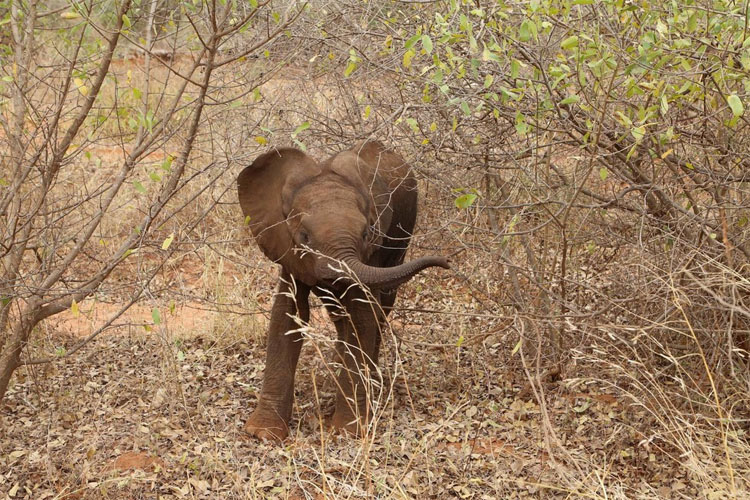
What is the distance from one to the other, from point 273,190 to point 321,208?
50 centimetres

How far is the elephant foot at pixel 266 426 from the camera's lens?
19.4ft

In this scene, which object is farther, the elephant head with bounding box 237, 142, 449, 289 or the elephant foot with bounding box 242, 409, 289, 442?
the elephant foot with bounding box 242, 409, 289, 442

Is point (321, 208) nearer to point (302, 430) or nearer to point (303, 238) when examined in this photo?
point (303, 238)

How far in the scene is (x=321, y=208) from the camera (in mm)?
5770

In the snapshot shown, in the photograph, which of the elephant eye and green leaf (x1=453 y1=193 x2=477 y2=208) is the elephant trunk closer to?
the elephant eye

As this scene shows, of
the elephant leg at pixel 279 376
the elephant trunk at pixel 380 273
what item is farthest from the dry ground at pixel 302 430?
the elephant trunk at pixel 380 273

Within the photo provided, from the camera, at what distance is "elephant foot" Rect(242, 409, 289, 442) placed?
19.4 feet

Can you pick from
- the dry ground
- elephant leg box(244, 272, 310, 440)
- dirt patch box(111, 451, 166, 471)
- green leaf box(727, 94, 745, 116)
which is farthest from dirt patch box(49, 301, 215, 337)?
green leaf box(727, 94, 745, 116)

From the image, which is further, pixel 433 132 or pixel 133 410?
pixel 133 410

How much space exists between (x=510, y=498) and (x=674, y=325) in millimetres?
1418

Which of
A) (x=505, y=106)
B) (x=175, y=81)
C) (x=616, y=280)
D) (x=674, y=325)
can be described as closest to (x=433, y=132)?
(x=505, y=106)

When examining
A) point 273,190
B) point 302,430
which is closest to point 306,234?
point 273,190

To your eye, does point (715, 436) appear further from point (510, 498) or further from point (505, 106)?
point (505, 106)

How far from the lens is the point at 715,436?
475 centimetres
